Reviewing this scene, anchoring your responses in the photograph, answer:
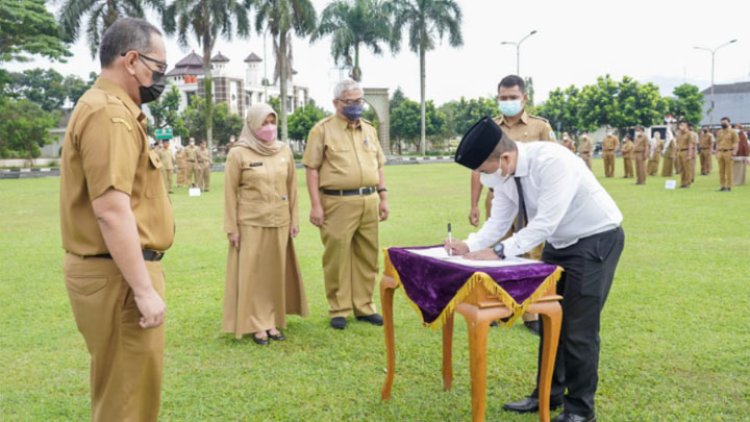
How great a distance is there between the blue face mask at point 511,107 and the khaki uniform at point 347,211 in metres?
1.22

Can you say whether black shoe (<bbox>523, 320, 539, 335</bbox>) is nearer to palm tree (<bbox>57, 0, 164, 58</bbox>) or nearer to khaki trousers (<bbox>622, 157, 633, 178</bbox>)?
khaki trousers (<bbox>622, 157, 633, 178</bbox>)

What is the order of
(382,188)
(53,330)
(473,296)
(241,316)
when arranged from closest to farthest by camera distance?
(473,296)
(241,316)
(53,330)
(382,188)

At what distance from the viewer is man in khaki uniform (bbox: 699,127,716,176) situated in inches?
871

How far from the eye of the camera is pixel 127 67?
2.46 meters

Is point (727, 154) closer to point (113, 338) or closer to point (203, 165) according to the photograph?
point (203, 165)

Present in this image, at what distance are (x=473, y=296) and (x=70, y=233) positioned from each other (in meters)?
1.77

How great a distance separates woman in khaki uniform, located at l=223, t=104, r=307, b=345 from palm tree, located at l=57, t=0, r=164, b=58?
29108 mm

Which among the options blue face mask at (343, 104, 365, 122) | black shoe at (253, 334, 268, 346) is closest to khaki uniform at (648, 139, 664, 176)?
blue face mask at (343, 104, 365, 122)

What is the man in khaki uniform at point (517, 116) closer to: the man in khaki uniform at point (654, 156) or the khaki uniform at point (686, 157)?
the khaki uniform at point (686, 157)

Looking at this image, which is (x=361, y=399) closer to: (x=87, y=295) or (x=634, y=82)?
(x=87, y=295)

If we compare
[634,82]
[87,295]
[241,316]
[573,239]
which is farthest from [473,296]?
[634,82]

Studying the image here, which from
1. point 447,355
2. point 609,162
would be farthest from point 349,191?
point 609,162

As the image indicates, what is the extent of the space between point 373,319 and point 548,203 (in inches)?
113

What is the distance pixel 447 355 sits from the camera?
13.4 ft
